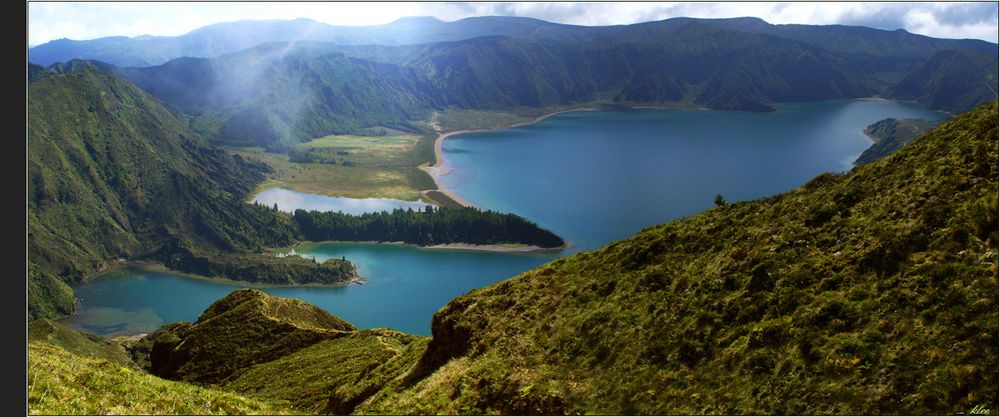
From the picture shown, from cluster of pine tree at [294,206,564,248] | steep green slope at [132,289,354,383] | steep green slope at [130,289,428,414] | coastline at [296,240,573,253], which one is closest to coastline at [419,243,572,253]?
coastline at [296,240,573,253]

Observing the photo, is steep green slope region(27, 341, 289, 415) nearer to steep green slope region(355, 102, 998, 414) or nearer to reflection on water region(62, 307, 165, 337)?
steep green slope region(355, 102, 998, 414)

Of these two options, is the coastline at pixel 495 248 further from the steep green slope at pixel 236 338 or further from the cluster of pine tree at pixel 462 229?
the steep green slope at pixel 236 338

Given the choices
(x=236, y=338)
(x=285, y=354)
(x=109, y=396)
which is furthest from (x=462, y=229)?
(x=109, y=396)

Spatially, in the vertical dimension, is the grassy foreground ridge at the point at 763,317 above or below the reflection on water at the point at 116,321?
above

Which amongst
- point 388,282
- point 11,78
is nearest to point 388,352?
point 11,78

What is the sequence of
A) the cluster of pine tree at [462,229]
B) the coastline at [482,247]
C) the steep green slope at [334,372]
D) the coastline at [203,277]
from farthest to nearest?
the cluster of pine tree at [462,229] < the coastline at [482,247] < the coastline at [203,277] < the steep green slope at [334,372]

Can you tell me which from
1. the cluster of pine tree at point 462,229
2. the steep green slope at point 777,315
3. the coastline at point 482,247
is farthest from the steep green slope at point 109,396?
the cluster of pine tree at point 462,229
